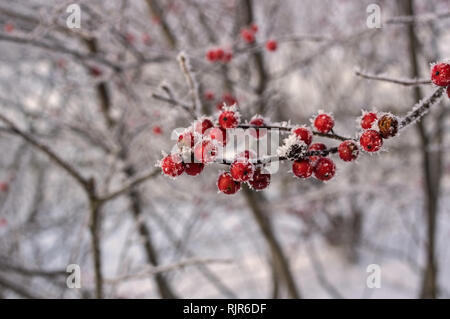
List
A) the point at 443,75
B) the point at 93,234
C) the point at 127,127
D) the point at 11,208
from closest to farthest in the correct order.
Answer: the point at 443,75
the point at 93,234
the point at 127,127
the point at 11,208

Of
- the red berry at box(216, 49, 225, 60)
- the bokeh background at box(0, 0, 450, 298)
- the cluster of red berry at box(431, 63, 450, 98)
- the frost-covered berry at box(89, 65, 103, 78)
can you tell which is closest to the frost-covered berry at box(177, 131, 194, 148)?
the cluster of red berry at box(431, 63, 450, 98)

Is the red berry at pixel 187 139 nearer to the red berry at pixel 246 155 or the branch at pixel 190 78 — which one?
the red berry at pixel 246 155

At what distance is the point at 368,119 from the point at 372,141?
0.28ft

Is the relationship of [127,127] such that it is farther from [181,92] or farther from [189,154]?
[189,154]

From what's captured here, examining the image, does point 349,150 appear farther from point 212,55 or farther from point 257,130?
point 212,55

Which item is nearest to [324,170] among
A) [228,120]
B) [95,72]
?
[228,120]

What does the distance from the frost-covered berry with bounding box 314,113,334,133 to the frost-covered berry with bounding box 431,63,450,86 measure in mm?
250

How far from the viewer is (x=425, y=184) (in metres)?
3.32

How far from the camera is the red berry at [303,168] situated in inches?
34.7

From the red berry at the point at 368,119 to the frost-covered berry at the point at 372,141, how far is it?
2.0 inches

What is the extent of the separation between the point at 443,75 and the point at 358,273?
679 centimetres

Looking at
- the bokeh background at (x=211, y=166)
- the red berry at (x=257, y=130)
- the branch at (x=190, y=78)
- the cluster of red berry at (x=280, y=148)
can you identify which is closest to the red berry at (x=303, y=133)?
the cluster of red berry at (x=280, y=148)
